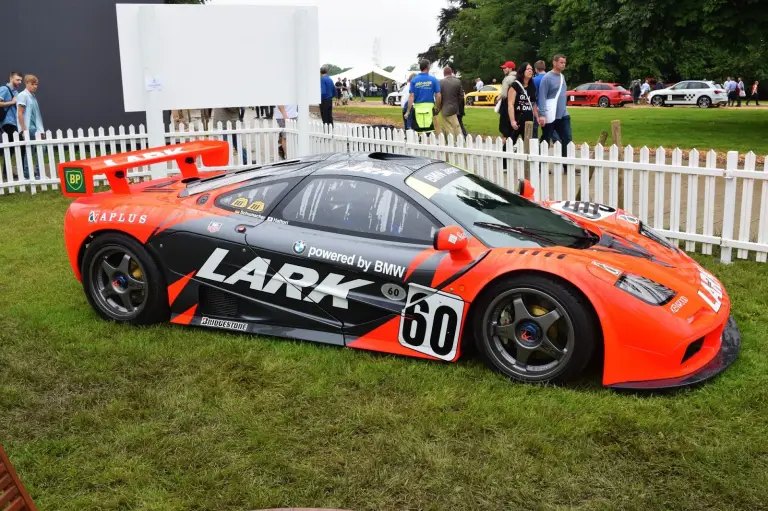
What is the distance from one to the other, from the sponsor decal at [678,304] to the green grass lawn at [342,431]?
0.48 meters

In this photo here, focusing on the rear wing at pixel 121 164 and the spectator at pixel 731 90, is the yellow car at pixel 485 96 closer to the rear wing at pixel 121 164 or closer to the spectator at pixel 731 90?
the spectator at pixel 731 90

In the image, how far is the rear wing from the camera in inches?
239

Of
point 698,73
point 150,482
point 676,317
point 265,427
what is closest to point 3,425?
point 150,482

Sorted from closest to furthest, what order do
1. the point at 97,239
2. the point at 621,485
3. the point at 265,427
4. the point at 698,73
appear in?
the point at 621,485 < the point at 265,427 < the point at 97,239 < the point at 698,73

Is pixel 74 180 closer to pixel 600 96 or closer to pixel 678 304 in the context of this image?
pixel 678 304

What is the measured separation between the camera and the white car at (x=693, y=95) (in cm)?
3666

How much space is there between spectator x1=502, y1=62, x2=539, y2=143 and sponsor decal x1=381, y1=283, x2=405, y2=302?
7.17m

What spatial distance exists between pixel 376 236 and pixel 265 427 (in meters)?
1.53

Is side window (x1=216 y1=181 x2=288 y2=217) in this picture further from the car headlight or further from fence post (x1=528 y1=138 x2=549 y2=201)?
fence post (x1=528 y1=138 x2=549 y2=201)

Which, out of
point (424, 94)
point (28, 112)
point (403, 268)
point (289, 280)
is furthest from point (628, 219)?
point (28, 112)

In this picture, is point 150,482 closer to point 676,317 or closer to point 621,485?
point 621,485

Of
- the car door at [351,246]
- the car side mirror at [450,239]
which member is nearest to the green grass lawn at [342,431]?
the car door at [351,246]

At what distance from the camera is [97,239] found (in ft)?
19.0

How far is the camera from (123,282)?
19.1ft
